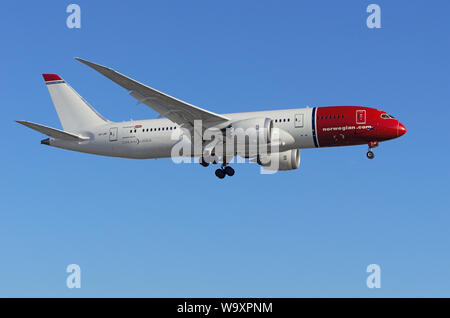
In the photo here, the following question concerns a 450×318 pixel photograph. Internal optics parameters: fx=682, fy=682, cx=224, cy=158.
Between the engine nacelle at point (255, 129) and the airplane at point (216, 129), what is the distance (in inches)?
2.2

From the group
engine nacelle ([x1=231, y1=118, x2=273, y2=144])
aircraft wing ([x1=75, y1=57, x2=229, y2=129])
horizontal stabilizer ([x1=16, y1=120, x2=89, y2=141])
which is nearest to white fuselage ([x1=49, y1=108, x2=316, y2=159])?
horizontal stabilizer ([x1=16, y1=120, x2=89, y2=141])

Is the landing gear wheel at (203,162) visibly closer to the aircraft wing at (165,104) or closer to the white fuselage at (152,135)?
the white fuselage at (152,135)

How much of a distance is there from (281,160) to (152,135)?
8334mm

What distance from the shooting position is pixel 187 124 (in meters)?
40.0

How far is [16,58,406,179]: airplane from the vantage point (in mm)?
38250

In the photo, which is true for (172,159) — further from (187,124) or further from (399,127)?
(399,127)

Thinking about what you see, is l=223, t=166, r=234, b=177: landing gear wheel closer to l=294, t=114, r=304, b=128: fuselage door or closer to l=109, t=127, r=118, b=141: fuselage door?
l=294, t=114, r=304, b=128: fuselage door

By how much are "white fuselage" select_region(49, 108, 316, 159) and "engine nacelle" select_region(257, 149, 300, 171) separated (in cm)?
368

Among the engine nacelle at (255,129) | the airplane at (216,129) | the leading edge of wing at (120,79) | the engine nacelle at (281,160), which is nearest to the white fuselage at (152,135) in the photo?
the airplane at (216,129)

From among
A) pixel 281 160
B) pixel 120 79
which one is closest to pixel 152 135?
→ pixel 120 79

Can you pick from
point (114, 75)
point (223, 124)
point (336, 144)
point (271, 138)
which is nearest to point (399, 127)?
point (336, 144)

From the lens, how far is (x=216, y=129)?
3947 cm

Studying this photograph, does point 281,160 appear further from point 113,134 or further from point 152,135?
point 113,134

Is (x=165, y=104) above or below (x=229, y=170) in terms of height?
above
